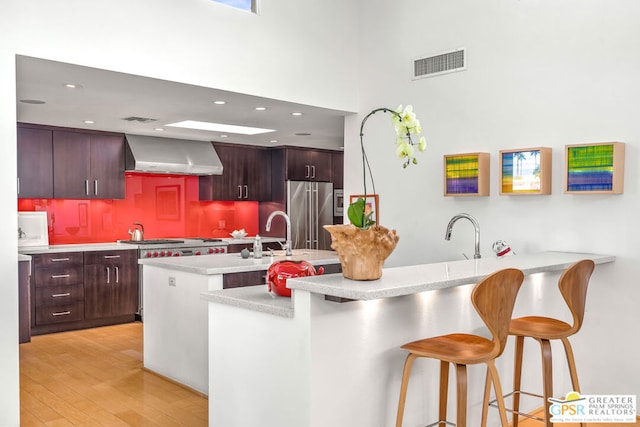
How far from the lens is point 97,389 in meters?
4.36

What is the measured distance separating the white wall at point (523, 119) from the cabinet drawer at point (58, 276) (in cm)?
357

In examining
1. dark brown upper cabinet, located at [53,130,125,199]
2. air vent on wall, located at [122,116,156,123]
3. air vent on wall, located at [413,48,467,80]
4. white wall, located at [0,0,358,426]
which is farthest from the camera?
dark brown upper cabinet, located at [53,130,125,199]

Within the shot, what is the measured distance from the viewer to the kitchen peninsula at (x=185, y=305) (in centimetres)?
422

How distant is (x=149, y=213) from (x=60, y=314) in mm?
1909

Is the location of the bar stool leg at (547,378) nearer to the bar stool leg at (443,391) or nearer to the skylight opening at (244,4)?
the bar stool leg at (443,391)

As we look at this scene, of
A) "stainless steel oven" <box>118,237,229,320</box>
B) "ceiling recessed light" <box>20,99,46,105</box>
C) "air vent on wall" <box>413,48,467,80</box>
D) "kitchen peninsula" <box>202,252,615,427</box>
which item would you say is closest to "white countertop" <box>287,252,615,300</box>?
"kitchen peninsula" <box>202,252,615,427</box>

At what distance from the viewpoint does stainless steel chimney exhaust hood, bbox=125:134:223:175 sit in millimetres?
7047

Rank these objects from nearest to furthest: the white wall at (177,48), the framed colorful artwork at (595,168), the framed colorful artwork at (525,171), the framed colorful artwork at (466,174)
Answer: the white wall at (177,48) → the framed colorful artwork at (595,168) → the framed colorful artwork at (525,171) → the framed colorful artwork at (466,174)

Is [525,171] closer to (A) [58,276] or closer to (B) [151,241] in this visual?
(B) [151,241]

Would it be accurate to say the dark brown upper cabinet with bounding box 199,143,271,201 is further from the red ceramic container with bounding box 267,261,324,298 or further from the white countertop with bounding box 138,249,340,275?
the red ceramic container with bounding box 267,261,324,298

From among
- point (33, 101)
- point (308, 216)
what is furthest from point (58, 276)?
point (308, 216)

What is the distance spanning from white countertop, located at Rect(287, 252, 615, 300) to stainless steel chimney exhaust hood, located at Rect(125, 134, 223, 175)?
15.8 ft

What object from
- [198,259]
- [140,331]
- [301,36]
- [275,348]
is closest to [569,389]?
[275,348]

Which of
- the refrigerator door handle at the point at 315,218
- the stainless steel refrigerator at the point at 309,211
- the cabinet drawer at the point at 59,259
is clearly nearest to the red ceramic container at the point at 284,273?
the cabinet drawer at the point at 59,259
